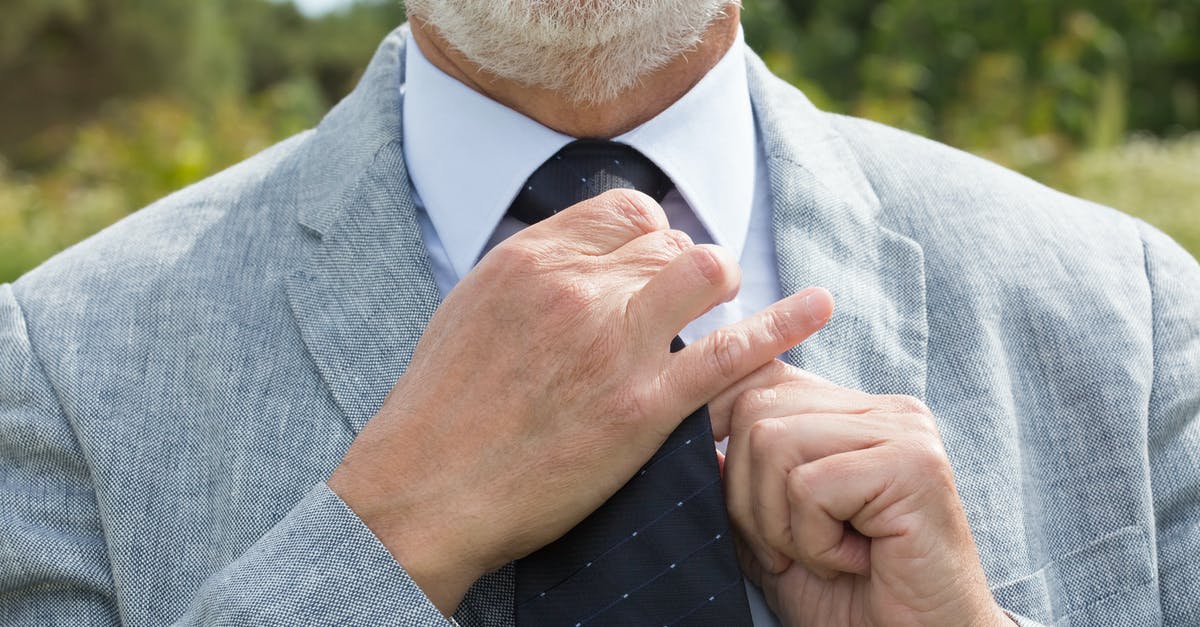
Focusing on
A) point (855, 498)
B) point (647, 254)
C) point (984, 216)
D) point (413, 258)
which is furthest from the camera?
point (984, 216)

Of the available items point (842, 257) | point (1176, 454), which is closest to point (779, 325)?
point (842, 257)

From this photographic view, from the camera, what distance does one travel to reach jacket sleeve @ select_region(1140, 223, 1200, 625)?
1.74m

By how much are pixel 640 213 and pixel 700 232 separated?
32 centimetres

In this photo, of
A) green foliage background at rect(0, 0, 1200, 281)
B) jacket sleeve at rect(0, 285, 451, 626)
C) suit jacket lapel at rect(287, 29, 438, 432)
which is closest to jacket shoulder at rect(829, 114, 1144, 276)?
suit jacket lapel at rect(287, 29, 438, 432)

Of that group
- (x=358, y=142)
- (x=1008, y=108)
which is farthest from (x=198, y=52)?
(x=358, y=142)

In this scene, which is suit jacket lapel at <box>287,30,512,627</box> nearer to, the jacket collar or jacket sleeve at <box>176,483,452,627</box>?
the jacket collar

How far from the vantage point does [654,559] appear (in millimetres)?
1351

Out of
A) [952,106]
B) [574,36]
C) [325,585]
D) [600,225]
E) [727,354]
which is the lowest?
[952,106]

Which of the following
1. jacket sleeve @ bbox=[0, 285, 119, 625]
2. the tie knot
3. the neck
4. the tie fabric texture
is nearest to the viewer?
the tie fabric texture

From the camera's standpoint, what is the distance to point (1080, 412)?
1753 mm

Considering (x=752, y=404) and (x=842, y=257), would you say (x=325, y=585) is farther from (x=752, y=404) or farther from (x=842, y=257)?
(x=842, y=257)

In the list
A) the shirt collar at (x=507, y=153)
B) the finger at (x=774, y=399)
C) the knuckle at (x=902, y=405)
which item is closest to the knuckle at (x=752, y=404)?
the finger at (x=774, y=399)

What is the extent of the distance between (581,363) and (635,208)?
0.74 ft

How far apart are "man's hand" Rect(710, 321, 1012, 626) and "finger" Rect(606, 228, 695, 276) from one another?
18 centimetres
